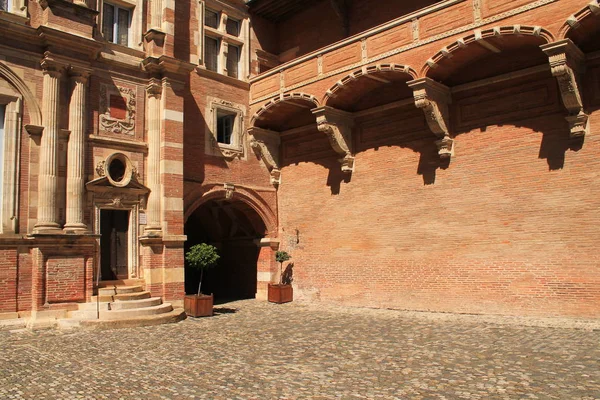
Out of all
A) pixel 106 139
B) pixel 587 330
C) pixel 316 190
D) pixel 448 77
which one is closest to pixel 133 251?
pixel 106 139

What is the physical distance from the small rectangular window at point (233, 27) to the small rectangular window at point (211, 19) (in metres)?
0.47

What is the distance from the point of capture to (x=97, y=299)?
13359 mm

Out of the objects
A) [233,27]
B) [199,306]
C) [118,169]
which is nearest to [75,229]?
[118,169]

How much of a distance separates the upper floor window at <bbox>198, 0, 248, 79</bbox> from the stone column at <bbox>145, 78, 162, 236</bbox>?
2341 millimetres

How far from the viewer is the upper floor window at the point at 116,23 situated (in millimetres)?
15906

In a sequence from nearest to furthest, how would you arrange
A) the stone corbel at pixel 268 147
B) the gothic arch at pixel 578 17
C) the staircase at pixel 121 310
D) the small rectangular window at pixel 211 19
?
the gothic arch at pixel 578 17 → the staircase at pixel 121 310 → the small rectangular window at pixel 211 19 → the stone corbel at pixel 268 147

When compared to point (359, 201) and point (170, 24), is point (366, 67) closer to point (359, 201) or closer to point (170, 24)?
point (359, 201)

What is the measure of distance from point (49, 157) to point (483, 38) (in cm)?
1105

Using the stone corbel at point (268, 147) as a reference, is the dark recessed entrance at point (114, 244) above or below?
below

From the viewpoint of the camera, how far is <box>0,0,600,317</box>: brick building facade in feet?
41.1

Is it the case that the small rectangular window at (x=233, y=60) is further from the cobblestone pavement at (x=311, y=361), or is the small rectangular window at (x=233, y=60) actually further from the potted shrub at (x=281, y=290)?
the cobblestone pavement at (x=311, y=361)

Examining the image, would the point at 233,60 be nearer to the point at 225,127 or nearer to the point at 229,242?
the point at 225,127

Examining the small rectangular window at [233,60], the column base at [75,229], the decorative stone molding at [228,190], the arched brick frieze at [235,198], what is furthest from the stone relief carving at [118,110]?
the small rectangular window at [233,60]

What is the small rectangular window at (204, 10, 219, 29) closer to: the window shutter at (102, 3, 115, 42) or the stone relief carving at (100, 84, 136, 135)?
the window shutter at (102, 3, 115, 42)
